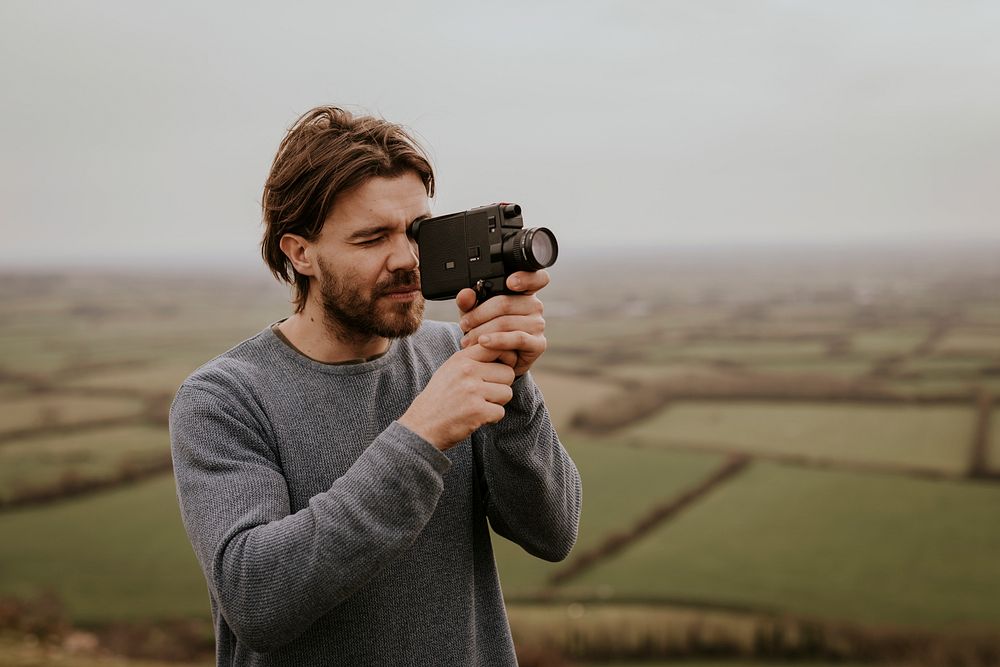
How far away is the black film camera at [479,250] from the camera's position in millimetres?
1614

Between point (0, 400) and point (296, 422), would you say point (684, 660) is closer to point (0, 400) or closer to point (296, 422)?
point (296, 422)

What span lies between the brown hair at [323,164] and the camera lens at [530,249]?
0.40 meters

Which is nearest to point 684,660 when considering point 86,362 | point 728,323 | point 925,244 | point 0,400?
point 0,400

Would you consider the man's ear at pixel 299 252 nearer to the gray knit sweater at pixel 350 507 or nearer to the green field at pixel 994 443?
the gray knit sweater at pixel 350 507

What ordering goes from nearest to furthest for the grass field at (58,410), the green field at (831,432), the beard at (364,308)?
the beard at (364,308) → the green field at (831,432) → the grass field at (58,410)

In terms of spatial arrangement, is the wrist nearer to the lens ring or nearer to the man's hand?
the man's hand

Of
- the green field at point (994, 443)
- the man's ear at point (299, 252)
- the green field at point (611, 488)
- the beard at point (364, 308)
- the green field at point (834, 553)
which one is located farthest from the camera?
the green field at point (994, 443)

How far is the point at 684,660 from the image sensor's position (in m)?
9.45

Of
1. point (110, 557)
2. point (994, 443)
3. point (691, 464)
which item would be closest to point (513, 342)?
point (110, 557)

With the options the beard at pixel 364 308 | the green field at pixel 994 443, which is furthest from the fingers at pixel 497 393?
the green field at pixel 994 443

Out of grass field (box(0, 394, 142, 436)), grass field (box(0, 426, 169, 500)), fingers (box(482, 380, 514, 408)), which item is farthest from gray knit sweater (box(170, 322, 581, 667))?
grass field (box(0, 394, 142, 436))

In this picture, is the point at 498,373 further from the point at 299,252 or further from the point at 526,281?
the point at 299,252

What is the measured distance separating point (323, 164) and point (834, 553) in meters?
14.7

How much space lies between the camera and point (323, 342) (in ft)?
6.05
